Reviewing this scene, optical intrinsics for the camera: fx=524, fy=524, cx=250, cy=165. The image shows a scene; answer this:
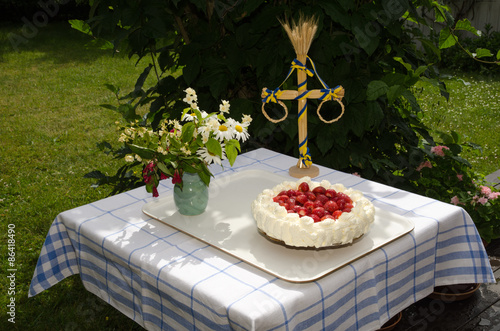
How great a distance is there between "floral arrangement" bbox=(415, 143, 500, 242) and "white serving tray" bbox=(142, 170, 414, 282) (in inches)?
46.5

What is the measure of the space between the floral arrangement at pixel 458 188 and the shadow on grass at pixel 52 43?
6.45m

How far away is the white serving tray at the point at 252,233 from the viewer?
1.41 meters

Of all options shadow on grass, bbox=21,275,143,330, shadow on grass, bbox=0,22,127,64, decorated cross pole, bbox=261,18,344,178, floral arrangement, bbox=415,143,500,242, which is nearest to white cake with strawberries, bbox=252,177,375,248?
decorated cross pole, bbox=261,18,344,178

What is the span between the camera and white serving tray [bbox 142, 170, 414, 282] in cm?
141

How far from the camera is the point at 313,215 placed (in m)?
1.49

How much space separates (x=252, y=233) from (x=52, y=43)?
9.06 metres

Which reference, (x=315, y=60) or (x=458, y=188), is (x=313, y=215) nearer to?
(x=315, y=60)

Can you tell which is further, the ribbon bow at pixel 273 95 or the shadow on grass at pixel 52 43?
the shadow on grass at pixel 52 43

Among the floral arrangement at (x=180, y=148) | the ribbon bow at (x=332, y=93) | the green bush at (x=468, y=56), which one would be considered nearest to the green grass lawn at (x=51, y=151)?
the floral arrangement at (x=180, y=148)

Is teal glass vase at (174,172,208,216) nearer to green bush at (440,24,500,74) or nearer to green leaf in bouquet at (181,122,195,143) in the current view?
green leaf in bouquet at (181,122,195,143)

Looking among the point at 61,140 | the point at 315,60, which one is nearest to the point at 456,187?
the point at 315,60

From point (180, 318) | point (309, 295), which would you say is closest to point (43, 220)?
point (180, 318)

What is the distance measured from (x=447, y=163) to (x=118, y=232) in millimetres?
1974

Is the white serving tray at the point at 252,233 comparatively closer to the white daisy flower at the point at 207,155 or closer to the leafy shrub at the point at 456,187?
the white daisy flower at the point at 207,155
